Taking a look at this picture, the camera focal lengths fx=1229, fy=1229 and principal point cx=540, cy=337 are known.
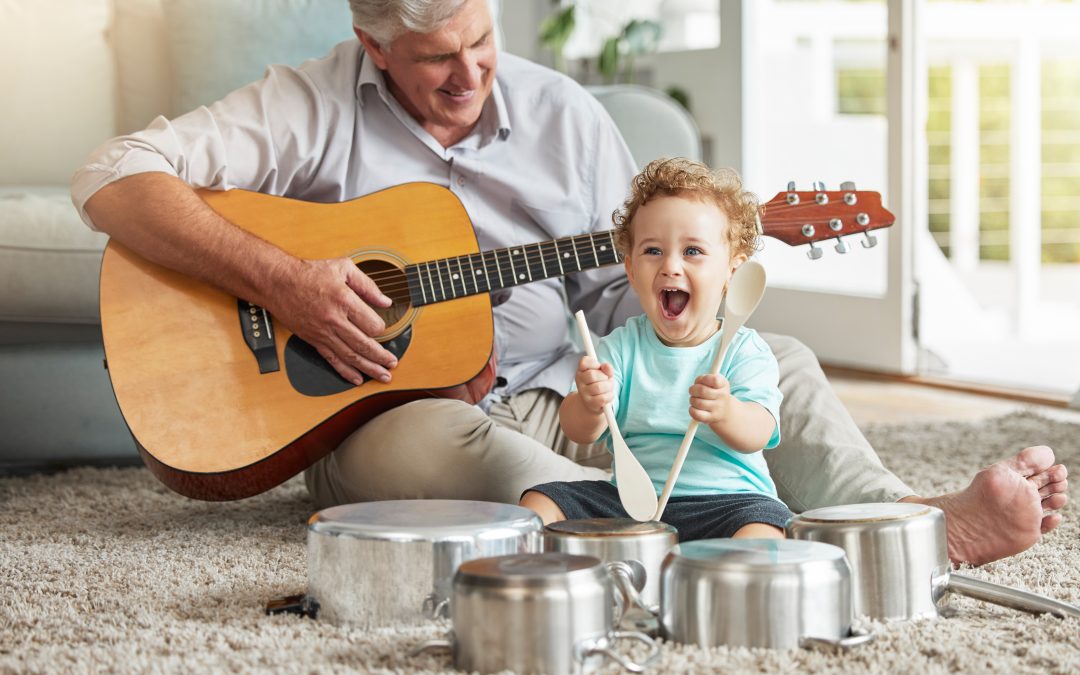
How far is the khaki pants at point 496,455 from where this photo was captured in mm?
1377

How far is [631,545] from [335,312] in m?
0.53

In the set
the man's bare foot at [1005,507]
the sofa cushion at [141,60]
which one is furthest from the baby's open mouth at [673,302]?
the sofa cushion at [141,60]

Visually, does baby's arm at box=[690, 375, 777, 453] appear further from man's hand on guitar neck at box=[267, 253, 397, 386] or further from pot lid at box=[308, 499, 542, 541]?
man's hand on guitar neck at box=[267, 253, 397, 386]

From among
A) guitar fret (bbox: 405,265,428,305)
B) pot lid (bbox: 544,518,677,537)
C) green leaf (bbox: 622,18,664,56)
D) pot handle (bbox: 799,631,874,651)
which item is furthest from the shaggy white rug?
green leaf (bbox: 622,18,664,56)

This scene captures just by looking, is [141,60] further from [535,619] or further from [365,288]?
[535,619]

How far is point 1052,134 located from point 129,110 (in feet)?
10.7

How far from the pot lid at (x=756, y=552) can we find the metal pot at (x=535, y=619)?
0.25 feet

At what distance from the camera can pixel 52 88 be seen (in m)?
2.33

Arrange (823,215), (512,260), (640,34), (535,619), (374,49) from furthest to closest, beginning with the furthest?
(640,34)
(374,49)
(512,260)
(823,215)
(535,619)

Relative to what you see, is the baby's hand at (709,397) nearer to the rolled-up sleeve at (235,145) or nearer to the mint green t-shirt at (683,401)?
the mint green t-shirt at (683,401)

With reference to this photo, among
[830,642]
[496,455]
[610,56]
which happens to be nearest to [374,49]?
[496,455]

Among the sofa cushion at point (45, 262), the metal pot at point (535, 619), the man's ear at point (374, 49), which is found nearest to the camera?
the metal pot at point (535, 619)

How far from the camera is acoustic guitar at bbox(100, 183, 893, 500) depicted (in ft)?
4.48

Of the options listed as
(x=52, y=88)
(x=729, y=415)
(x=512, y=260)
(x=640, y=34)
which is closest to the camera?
(x=729, y=415)
